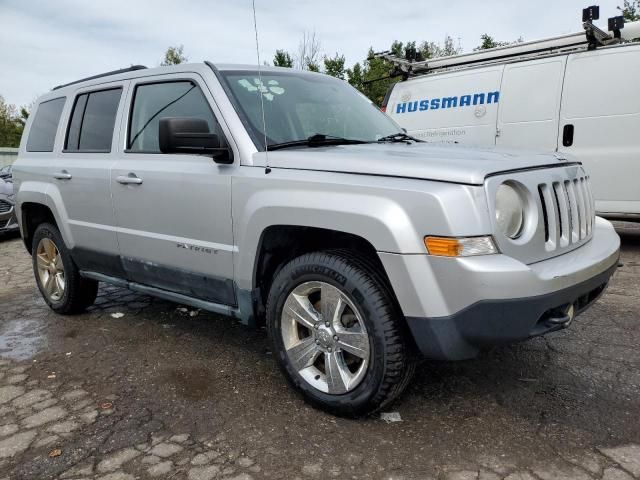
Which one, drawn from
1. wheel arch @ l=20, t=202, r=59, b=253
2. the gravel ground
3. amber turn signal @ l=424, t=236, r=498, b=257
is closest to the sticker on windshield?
amber turn signal @ l=424, t=236, r=498, b=257

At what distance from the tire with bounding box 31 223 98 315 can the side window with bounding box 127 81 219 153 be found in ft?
4.25

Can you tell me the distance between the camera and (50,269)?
4.81 metres

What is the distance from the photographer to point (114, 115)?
155 inches

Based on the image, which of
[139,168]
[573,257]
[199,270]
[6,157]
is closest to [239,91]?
[139,168]

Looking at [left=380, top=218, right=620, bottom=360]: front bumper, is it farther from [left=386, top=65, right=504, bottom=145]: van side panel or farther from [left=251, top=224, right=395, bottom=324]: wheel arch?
[left=386, top=65, right=504, bottom=145]: van side panel

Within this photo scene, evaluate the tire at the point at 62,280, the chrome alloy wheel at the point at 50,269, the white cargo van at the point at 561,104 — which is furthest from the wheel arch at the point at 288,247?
the white cargo van at the point at 561,104

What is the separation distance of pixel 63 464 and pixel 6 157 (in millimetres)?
29351

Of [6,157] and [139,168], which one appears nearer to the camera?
[139,168]

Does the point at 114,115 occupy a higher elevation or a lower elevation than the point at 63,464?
higher

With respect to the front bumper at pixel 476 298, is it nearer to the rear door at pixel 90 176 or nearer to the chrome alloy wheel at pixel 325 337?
the chrome alloy wheel at pixel 325 337

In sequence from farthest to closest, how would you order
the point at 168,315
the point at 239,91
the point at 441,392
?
the point at 168,315
the point at 239,91
the point at 441,392

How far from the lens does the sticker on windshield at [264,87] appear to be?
3.34 meters

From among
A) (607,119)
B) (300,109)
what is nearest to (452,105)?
(607,119)

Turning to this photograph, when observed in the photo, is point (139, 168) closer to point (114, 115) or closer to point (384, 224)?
point (114, 115)
